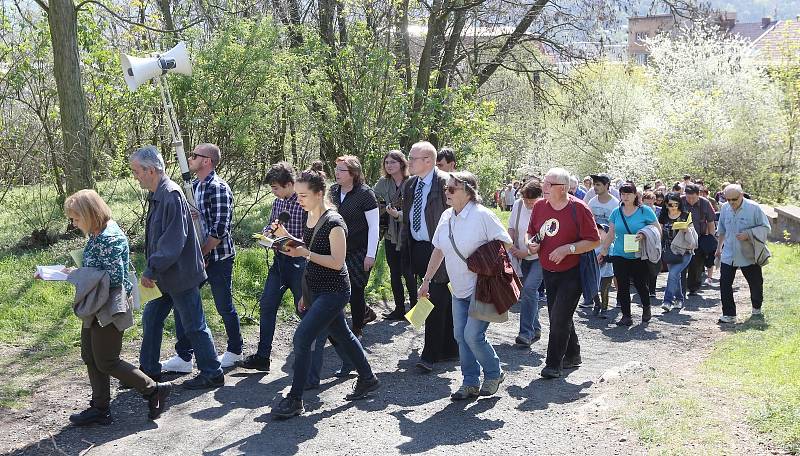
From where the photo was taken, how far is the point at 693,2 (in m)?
18.5

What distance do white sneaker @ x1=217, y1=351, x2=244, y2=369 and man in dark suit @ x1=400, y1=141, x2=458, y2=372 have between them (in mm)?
1693

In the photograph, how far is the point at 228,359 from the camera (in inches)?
295

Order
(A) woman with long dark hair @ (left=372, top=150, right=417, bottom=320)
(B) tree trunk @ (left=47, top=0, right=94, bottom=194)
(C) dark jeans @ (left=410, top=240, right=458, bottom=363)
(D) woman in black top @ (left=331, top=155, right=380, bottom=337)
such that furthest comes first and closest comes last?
(B) tree trunk @ (left=47, top=0, right=94, bottom=194) → (A) woman with long dark hair @ (left=372, top=150, right=417, bottom=320) → (D) woman in black top @ (left=331, top=155, right=380, bottom=337) → (C) dark jeans @ (left=410, top=240, right=458, bottom=363)

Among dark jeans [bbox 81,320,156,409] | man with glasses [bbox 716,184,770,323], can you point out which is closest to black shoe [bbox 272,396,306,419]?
dark jeans [bbox 81,320,156,409]

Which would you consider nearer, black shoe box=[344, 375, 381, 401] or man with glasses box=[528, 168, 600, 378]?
black shoe box=[344, 375, 381, 401]

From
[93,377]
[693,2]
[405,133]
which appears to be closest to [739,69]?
[693,2]

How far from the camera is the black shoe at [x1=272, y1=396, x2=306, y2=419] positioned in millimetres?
6117

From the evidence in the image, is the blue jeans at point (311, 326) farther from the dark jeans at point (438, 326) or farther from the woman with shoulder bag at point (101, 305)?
the dark jeans at point (438, 326)

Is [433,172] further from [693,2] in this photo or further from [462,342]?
[693,2]

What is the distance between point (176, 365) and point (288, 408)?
1601 mm

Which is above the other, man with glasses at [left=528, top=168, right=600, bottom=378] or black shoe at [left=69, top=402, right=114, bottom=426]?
man with glasses at [left=528, top=168, right=600, bottom=378]

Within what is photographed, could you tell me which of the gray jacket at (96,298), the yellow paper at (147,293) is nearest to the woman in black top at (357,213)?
the yellow paper at (147,293)

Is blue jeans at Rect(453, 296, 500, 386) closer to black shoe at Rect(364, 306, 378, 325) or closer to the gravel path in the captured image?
the gravel path

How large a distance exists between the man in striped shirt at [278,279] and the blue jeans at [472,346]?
5.22 ft
